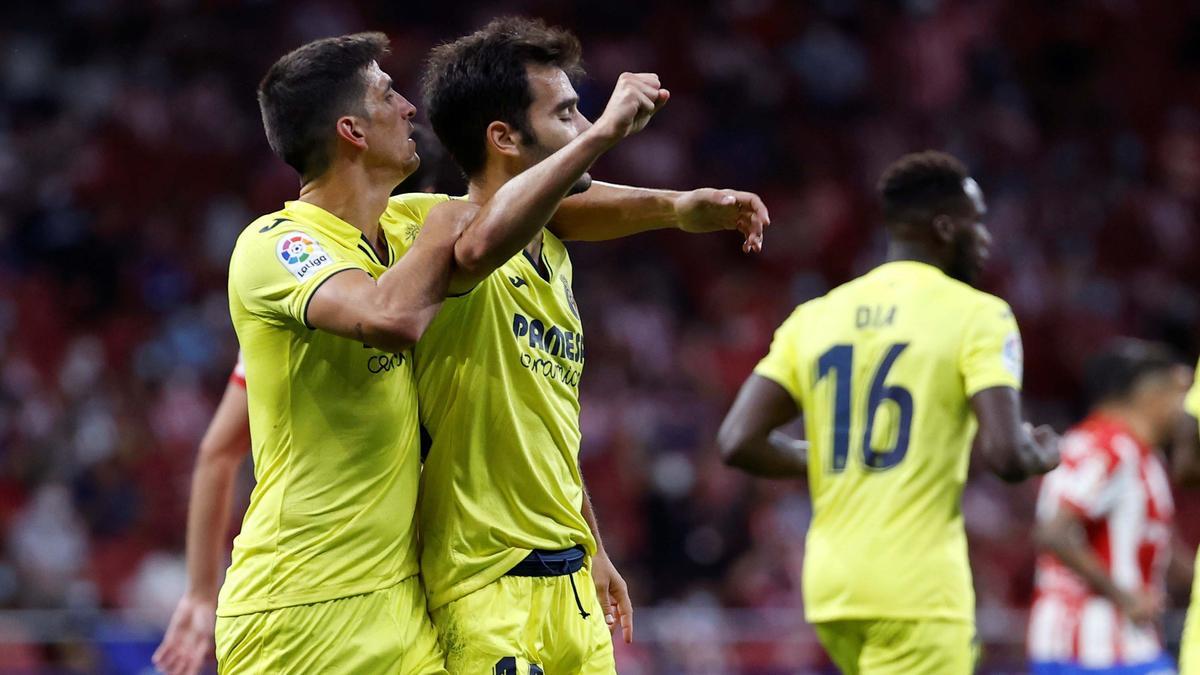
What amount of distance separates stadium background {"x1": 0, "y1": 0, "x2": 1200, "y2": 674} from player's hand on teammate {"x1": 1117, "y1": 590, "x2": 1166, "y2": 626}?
101 inches

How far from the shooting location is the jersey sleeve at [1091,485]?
652cm

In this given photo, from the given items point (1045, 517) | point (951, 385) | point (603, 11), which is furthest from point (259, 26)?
point (951, 385)

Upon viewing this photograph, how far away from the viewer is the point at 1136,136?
1574cm

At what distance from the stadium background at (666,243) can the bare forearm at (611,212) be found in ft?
15.9

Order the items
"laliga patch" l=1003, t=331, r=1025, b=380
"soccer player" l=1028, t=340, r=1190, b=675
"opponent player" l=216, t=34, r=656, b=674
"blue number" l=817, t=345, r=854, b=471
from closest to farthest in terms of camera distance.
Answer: "opponent player" l=216, t=34, r=656, b=674 → "laliga patch" l=1003, t=331, r=1025, b=380 → "blue number" l=817, t=345, r=854, b=471 → "soccer player" l=1028, t=340, r=1190, b=675

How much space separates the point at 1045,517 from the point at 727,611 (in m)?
4.20

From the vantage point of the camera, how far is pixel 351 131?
12.0 ft

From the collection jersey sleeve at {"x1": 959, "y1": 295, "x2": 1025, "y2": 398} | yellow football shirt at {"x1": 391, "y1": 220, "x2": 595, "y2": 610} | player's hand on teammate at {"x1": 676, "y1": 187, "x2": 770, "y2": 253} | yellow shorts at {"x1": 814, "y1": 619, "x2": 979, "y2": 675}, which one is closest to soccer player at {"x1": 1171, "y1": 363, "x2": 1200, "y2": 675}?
jersey sleeve at {"x1": 959, "y1": 295, "x2": 1025, "y2": 398}

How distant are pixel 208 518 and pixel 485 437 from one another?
153 cm

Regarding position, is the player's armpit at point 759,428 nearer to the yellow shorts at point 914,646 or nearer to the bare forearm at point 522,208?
the yellow shorts at point 914,646

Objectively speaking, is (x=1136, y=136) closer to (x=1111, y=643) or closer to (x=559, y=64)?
(x=1111, y=643)

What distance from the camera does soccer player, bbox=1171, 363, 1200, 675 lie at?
14.3ft

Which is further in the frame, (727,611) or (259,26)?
(259,26)

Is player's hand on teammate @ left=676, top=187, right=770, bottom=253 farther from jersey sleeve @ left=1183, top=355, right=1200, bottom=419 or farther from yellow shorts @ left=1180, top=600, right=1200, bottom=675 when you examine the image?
yellow shorts @ left=1180, top=600, right=1200, bottom=675
